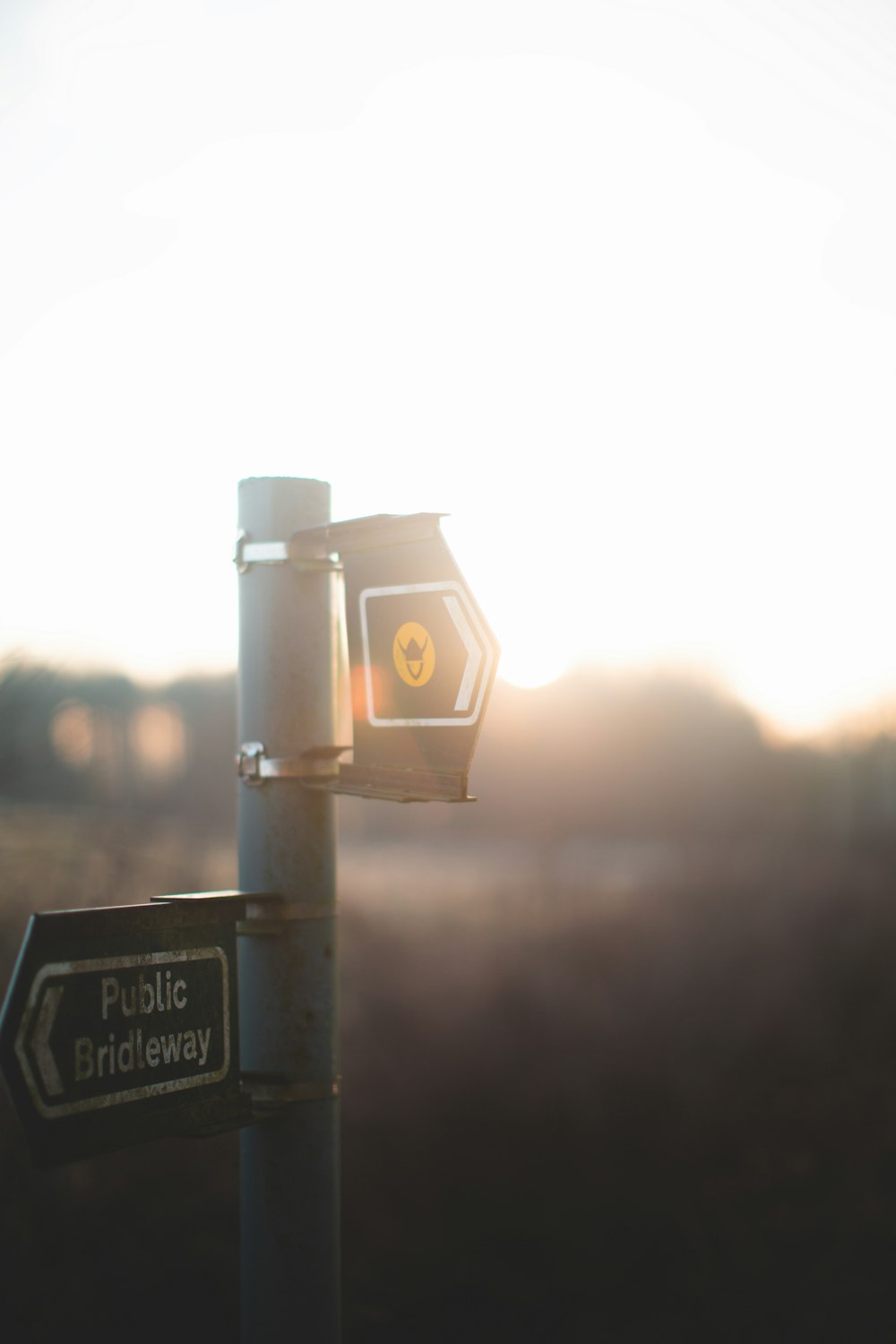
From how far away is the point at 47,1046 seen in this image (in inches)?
64.9

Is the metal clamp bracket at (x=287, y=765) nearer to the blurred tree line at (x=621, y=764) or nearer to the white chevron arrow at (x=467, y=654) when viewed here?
the white chevron arrow at (x=467, y=654)

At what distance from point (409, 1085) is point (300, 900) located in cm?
1020

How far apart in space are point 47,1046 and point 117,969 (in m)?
0.19

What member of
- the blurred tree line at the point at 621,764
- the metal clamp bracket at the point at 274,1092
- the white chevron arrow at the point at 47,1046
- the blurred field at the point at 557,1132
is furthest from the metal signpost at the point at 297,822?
the blurred tree line at the point at 621,764

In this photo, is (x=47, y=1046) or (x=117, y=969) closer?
(x=47, y=1046)

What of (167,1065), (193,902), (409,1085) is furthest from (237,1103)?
(409,1085)

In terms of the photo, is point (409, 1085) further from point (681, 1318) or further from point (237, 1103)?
point (237, 1103)

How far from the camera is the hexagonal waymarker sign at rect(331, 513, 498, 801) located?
2.19 m

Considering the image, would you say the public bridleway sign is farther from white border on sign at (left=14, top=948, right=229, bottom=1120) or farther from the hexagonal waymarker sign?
the hexagonal waymarker sign

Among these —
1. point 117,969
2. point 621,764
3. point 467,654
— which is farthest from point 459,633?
point 621,764

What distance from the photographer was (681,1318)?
9281 mm

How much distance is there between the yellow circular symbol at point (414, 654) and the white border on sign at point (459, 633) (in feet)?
0.23

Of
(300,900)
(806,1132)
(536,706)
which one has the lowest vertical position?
(806,1132)

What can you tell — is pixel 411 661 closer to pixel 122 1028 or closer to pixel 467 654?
pixel 467 654
